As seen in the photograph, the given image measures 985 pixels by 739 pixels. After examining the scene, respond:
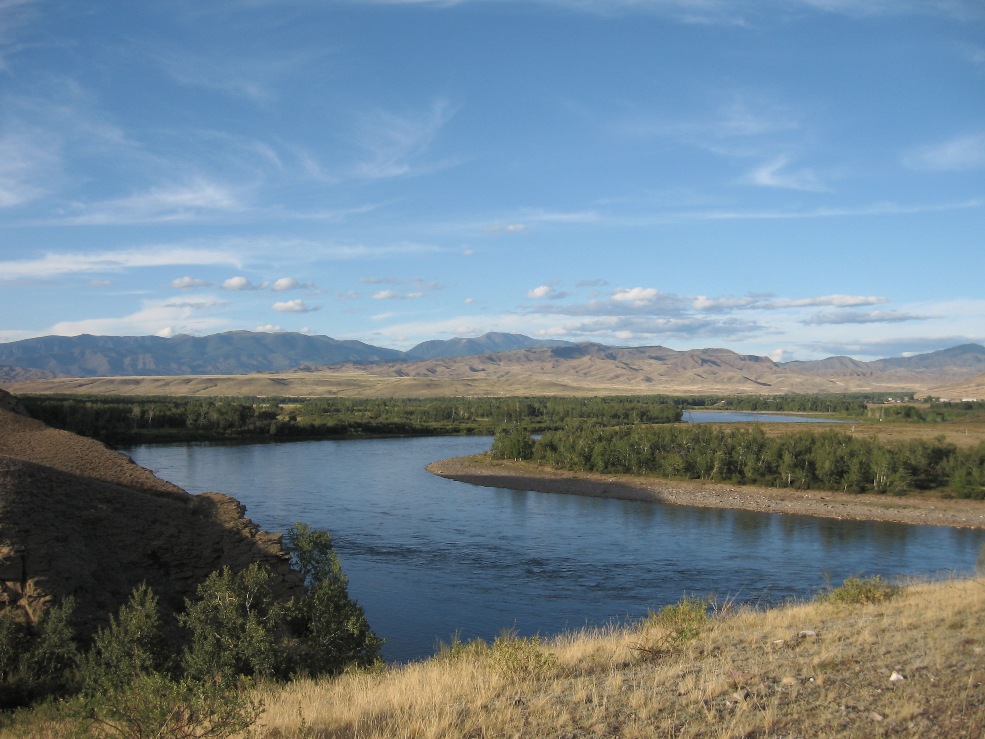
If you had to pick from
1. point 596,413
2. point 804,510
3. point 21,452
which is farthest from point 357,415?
point 21,452

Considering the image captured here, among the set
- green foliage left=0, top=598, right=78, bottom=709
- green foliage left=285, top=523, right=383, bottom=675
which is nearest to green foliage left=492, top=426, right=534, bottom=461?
green foliage left=285, top=523, right=383, bottom=675

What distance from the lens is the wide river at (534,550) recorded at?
25.2 meters

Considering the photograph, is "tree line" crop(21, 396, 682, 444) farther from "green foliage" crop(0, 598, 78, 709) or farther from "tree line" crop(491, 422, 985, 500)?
"green foliage" crop(0, 598, 78, 709)

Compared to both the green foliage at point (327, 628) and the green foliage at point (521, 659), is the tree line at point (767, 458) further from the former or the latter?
the green foliage at point (521, 659)

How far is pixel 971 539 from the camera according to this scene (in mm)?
41156

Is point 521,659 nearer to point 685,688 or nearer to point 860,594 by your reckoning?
point 685,688

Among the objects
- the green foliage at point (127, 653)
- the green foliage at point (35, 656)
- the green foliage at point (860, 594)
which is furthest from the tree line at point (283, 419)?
the green foliage at point (860, 594)

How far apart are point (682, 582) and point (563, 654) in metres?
20.6

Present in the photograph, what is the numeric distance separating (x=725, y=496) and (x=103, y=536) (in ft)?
147

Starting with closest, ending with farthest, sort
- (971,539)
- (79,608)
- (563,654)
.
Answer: (563,654), (79,608), (971,539)

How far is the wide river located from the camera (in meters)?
25.2

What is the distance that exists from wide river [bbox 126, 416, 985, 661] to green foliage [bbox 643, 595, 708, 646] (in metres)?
5.01

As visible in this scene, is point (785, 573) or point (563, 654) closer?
point (563, 654)

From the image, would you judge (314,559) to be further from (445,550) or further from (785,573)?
(785,573)
